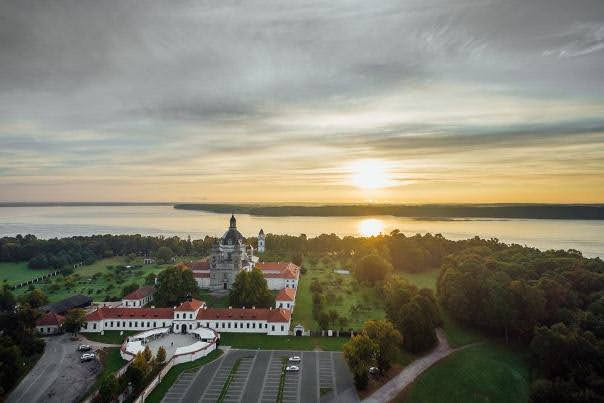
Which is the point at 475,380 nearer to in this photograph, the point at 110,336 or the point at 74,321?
the point at 110,336

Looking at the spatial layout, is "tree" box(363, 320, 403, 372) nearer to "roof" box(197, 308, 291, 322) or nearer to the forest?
the forest

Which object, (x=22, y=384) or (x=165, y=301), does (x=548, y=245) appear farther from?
(x=22, y=384)

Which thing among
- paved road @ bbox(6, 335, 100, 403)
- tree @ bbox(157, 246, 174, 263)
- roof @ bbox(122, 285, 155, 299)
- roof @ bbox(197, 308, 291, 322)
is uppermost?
tree @ bbox(157, 246, 174, 263)

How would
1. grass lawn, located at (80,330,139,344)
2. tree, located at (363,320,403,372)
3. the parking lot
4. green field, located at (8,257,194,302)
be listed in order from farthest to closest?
green field, located at (8,257,194,302) < grass lawn, located at (80,330,139,344) < tree, located at (363,320,403,372) < the parking lot

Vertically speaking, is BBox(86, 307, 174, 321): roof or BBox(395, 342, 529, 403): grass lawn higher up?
BBox(86, 307, 174, 321): roof

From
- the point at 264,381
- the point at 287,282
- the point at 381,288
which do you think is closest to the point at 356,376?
the point at 264,381

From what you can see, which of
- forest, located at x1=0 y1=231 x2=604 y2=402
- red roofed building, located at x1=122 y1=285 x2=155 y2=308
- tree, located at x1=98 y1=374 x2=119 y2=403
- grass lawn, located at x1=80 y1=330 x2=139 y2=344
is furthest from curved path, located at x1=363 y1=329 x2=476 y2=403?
red roofed building, located at x1=122 y1=285 x2=155 y2=308

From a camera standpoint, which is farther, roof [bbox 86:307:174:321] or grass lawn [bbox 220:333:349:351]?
roof [bbox 86:307:174:321]

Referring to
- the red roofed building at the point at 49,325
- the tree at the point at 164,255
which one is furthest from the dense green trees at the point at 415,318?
the tree at the point at 164,255
